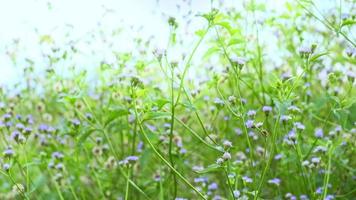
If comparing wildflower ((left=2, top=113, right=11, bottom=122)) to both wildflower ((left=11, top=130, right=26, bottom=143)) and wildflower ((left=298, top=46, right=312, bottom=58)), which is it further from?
wildflower ((left=298, top=46, right=312, bottom=58))

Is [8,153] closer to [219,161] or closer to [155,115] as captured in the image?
[155,115]

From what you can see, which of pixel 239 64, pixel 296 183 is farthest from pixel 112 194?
pixel 239 64

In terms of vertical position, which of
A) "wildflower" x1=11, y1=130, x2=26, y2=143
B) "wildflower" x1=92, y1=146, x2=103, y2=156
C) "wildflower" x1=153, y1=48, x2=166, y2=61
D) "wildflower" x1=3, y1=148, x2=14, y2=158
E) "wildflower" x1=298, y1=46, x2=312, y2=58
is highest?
"wildflower" x1=298, y1=46, x2=312, y2=58

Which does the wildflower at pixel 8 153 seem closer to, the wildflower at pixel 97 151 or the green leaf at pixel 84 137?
the green leaf at pixel 84 137

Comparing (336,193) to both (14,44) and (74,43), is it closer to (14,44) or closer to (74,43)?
(74,43)

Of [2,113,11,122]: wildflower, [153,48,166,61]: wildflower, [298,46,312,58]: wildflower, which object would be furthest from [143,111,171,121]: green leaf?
[2,113,11,122]: wildflower

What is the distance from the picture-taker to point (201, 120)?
2.52 m

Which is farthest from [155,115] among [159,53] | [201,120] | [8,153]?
[201,120]

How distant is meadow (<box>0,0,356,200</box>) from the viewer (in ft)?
6.25

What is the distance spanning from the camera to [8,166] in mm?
1918

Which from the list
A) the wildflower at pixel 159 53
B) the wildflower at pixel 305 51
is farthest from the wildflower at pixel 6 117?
the wildflower at pixel 305 51

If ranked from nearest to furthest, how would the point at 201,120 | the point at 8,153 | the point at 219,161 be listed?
the point at 219,161 → the point at 8,153 → the point at 201,120

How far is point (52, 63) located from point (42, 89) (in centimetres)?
97

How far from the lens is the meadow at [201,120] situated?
1.90 meters
